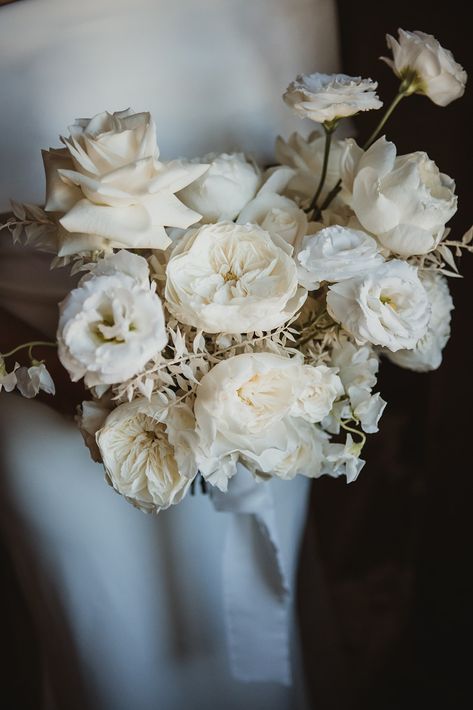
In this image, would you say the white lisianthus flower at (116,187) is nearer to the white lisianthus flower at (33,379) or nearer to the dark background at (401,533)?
the white lisianthus flower at (33,379)

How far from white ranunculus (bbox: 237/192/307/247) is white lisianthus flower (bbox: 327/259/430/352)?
0.09 metres

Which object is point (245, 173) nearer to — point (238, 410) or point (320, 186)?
point (320, 186)

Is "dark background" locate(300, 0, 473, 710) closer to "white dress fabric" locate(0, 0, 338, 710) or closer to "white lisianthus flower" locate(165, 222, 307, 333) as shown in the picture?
"white dress fabric" locate(0, 0, 338, 710)

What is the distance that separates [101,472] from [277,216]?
40 cm

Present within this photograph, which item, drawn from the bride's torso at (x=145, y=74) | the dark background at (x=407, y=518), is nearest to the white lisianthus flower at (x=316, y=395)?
the bride's torso at (x=145, y=74)

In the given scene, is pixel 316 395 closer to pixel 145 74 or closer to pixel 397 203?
pixel 397 203

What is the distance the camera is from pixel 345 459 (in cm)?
67

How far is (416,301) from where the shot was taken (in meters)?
0.57

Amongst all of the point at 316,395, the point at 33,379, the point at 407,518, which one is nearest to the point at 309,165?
the point at 316,395

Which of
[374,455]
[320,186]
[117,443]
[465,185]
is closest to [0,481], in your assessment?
[117,443]

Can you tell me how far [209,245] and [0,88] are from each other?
1.04ft

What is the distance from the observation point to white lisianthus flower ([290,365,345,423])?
2.01ft

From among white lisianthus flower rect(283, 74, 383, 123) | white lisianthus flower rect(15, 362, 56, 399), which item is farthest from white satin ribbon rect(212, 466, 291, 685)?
white lisianthus flower rect(283, 74, 383, 123)

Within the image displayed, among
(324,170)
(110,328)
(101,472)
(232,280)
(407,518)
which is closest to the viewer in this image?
(110,328)
